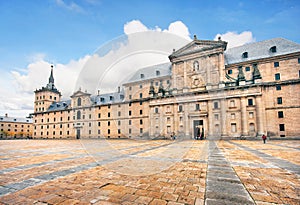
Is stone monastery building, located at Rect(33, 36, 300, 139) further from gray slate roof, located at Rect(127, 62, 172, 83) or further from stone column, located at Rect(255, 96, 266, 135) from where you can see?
gray slate roof, located at Rect(127, 62, 172, 83)

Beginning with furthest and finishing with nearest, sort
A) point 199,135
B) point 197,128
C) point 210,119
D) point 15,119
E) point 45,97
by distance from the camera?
point 15,119 → point 45,97 → point 197,128 → point 199,135 → point 210,119

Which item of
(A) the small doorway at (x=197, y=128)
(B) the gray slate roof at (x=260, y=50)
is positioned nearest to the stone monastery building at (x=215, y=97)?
(B) the gray slate roof at (x=260, y=50)

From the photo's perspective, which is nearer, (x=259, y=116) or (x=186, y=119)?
(x=259, y=116)

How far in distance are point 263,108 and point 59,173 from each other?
110 feet

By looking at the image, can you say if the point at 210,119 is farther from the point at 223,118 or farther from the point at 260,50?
the point at 260,50

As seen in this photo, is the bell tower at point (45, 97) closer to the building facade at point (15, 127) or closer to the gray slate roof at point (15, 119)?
the building facade at point (15, 127)

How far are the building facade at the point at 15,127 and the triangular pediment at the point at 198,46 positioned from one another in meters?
81.8

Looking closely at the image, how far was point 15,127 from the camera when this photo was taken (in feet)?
277

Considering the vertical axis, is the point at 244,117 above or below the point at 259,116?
below

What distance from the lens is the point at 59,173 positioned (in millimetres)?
6746

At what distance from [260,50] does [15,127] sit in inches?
4359

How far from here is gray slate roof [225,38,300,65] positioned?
32.1 meters

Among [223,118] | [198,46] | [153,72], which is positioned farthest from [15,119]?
[223,118]

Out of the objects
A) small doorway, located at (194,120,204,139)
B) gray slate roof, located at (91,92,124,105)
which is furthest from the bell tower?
small doorway, located at (194,120,204,139)
